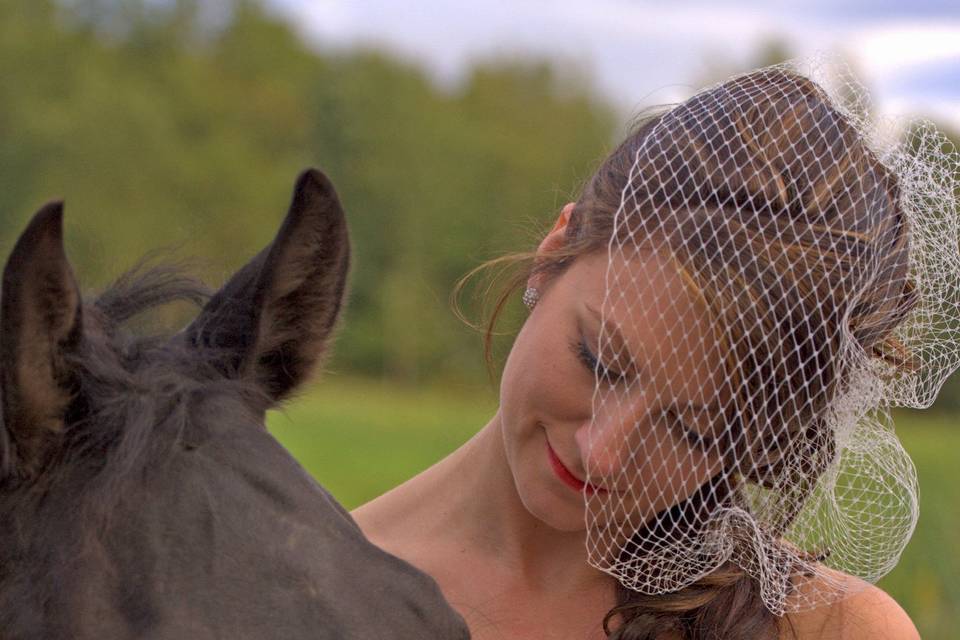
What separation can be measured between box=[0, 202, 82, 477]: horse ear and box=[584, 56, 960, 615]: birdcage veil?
1209mm

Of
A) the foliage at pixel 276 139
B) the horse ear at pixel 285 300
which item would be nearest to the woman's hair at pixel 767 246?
the horse ear at pixel 285 300

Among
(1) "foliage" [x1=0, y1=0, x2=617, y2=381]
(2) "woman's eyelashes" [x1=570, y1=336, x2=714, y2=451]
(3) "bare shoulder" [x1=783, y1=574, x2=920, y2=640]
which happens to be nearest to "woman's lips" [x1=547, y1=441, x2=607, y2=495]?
(2) "woman's eyelashes" [x1=570, y1=336, x2=714, y2=451]

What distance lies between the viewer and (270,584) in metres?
1.86

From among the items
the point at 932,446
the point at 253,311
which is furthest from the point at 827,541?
the point at 932,446

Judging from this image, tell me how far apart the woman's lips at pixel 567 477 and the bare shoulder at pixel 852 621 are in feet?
2.43

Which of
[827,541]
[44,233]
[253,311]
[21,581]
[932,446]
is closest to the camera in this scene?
[44,233]

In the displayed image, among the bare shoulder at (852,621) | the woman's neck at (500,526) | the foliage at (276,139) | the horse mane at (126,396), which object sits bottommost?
the foliage at (276,139)

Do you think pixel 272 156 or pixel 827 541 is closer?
pixel 827 541

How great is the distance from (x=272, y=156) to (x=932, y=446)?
32586mm

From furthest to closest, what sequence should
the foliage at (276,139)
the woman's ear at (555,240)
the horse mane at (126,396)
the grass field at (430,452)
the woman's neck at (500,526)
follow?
the foliage at (276,139)
the grass field at (430,452)
the woman's neck at (500,526)
the woman's ear at (555,240)
the horse mane at (126,396)

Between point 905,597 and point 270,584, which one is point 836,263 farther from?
point 905,597

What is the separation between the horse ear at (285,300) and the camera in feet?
7.09

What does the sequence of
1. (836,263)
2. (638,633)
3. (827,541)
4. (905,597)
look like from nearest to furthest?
(836,263) < (638,633) < (827,541) < (905,597)

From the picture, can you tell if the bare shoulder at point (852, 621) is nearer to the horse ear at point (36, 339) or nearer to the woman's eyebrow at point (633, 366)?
the woman's eyebrow at point (633, 366)
